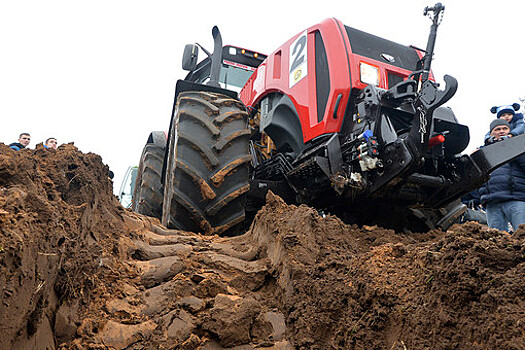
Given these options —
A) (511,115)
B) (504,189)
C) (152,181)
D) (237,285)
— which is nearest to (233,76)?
(152,181)

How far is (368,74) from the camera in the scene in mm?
3914

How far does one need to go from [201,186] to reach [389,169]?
144 cm

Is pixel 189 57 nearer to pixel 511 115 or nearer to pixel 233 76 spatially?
pixel 233 76

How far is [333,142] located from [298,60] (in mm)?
1147

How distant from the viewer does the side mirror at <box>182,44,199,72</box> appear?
15.4 ft

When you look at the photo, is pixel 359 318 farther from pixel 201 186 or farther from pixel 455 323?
pixel 201 186

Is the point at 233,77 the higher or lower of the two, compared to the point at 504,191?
higher

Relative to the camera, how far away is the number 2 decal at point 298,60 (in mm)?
4148

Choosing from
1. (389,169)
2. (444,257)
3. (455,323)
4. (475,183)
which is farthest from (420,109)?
(455,323)

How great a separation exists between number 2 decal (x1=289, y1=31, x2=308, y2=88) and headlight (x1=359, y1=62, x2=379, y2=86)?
0.53 m

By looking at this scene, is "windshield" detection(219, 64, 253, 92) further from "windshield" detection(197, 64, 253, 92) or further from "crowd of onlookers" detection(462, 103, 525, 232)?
Result: "crowd of onlookers" detection(462, 103, 525, 232)

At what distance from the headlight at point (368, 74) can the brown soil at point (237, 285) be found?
1.96 meters

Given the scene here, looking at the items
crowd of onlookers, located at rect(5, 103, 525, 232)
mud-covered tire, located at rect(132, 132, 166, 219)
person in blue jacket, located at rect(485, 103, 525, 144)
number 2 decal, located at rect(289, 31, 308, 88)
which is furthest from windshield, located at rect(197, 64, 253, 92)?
person in blue jacket, located at rect(485, 103, 525, 144)

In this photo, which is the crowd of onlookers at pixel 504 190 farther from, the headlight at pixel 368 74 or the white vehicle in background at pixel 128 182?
the white vehicle in background at pixel 128 182
